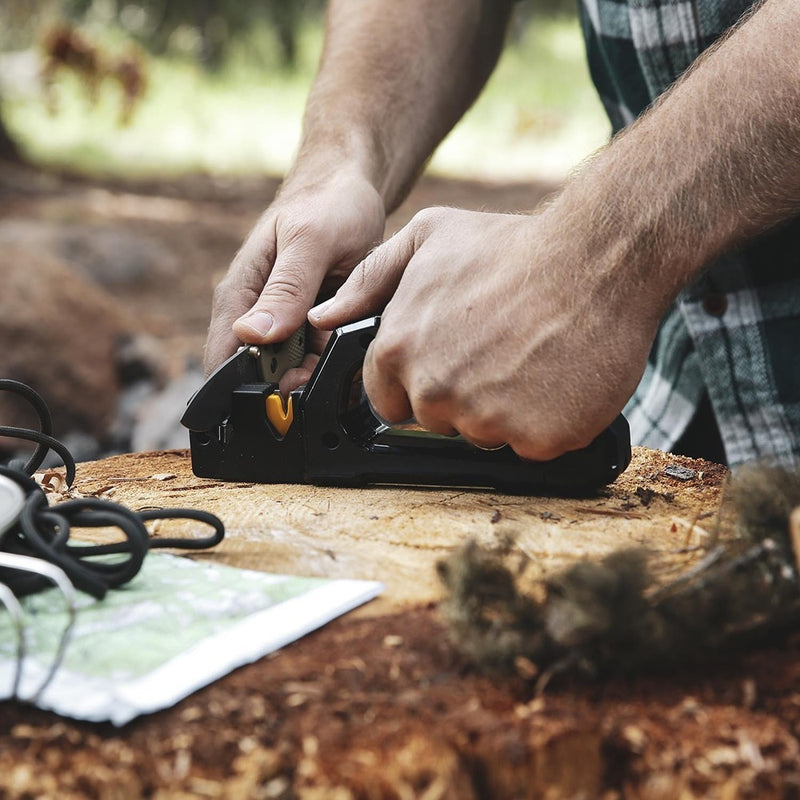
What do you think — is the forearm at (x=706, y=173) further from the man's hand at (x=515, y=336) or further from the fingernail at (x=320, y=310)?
the fingernail at (x=320, y=310)

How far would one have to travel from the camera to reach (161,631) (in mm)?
878

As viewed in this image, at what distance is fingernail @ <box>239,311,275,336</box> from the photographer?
1.51 meters

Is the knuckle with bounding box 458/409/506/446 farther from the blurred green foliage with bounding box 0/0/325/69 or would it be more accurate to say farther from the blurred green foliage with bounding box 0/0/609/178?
the blurred green foliage with bounding box 0/0/325/69

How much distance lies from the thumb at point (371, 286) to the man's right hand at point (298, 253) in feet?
0.46

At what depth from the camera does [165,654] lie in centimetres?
83

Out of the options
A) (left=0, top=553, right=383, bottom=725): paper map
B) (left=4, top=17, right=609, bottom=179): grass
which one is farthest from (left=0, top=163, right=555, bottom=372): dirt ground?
(left=0, top=553, right=383, bottom=725): paper map

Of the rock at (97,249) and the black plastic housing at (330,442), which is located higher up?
the rock at (97,249)

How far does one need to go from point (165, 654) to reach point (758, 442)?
123 cm

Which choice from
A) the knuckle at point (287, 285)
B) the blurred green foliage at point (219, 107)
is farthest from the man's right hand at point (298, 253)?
the blurred green foliage at point (219, 107)

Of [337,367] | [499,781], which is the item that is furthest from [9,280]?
[499,781]

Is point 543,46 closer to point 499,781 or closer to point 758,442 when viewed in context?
point 758,442

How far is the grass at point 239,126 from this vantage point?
9961 mm

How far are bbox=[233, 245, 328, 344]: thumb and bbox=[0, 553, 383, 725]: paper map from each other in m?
0.55

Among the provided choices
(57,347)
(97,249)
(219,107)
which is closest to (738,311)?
(57,347)
